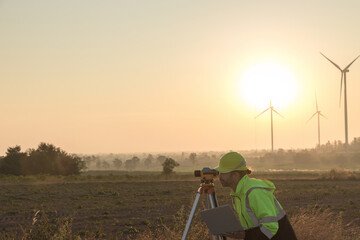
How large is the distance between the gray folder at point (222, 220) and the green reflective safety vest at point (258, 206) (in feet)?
0.91

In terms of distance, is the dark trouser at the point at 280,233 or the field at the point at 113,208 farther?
the field at the point at 113,208

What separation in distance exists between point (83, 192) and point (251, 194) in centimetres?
3892

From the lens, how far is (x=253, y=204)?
4.97 m

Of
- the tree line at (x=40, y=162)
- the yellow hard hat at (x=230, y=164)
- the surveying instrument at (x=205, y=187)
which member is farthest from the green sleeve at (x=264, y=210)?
the tree line at (x=40, y=162)

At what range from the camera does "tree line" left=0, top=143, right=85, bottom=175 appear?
7238 centimetres

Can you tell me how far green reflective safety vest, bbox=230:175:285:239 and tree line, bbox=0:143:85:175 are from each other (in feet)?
236

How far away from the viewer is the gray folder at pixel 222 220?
4.73 meters

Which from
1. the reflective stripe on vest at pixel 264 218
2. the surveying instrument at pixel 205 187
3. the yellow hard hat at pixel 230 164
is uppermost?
the yellow hard hat at pixel 230 164

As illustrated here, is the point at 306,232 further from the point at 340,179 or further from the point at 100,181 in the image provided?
the point at 340,179

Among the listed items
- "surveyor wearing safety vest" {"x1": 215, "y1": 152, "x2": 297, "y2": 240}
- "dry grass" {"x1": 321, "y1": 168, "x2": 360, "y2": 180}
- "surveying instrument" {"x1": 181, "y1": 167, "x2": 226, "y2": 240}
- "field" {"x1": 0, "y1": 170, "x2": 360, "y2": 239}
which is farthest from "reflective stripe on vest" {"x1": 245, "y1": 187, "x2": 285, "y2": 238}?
"dry grass" {"x1": 321, "y1": 168, "x2": 360, "y2": 180}

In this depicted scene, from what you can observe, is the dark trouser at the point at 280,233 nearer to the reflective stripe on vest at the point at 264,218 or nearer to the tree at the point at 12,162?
the reflective stripe on vest at the point at 264,218

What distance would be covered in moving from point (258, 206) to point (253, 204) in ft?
0.20

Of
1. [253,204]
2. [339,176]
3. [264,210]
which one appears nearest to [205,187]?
[253,204]

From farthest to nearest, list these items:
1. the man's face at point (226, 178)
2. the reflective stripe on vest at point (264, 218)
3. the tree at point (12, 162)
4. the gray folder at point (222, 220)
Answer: the tree at point (12, 162), the man's face at point (226, 178), the reflective stripe on vest at point (264, 218), the gray folder at point (222, 220)
